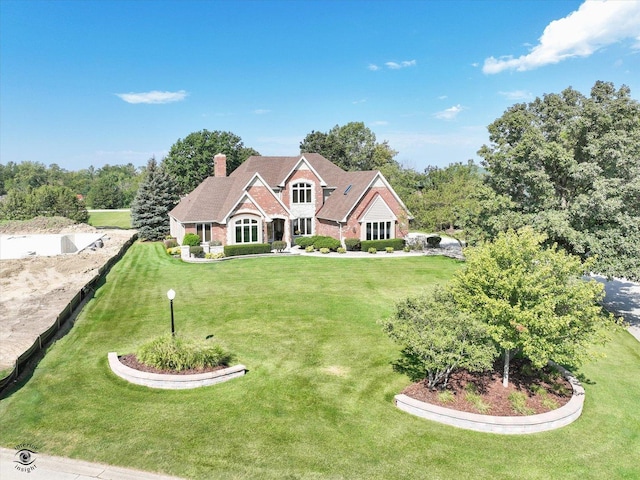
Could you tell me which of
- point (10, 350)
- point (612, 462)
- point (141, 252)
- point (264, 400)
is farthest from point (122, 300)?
point (612, 462)

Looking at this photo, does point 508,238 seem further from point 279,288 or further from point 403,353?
point 279,288

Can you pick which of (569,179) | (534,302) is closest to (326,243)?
(569,179)

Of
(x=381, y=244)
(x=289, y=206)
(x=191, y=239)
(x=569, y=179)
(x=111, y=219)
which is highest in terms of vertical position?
(x=569, y=179)

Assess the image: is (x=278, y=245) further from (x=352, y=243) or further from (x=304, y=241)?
(x=352, y=243)

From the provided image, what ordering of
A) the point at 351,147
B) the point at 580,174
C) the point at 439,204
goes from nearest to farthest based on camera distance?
the point at 580,174
the point at 439,204
the point at 351,147

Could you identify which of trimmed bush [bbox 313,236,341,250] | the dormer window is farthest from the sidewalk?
the dormer window

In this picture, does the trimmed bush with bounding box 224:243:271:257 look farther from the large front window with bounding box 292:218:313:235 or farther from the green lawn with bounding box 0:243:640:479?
the green lawn with bounding box 0:243:640:479

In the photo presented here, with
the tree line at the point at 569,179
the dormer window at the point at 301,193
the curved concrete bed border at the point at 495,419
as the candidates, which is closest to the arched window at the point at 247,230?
the dormer window at the point at 301,193
